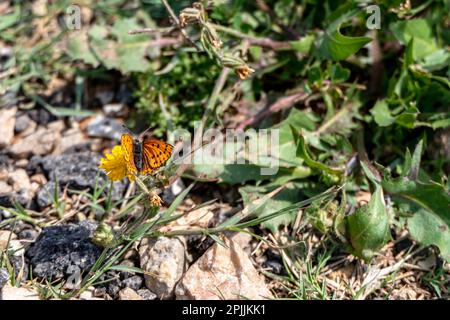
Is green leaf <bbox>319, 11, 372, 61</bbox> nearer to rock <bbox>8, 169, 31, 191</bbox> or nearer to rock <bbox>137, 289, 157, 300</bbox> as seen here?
rock <bbox>137, 289, 157, 300</bbox>

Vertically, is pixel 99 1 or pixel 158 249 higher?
pixel 99 1

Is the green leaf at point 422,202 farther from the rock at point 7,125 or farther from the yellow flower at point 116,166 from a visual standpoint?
Result: the rock at point 7,125

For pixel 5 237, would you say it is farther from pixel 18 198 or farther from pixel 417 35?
pixel 417 35

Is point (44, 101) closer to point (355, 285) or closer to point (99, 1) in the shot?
point (99, 1)

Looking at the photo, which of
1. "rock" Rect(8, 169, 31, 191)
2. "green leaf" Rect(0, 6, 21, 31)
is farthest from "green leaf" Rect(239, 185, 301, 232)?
"green leaf" Rect(0, 6, 21, 31)

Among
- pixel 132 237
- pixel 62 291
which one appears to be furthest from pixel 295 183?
pixel 62 291

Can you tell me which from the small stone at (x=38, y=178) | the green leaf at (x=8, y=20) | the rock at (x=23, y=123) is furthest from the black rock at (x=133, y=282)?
the green leaf at (x=8, y=20)

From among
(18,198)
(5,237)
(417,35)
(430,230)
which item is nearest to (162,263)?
(5,237)
